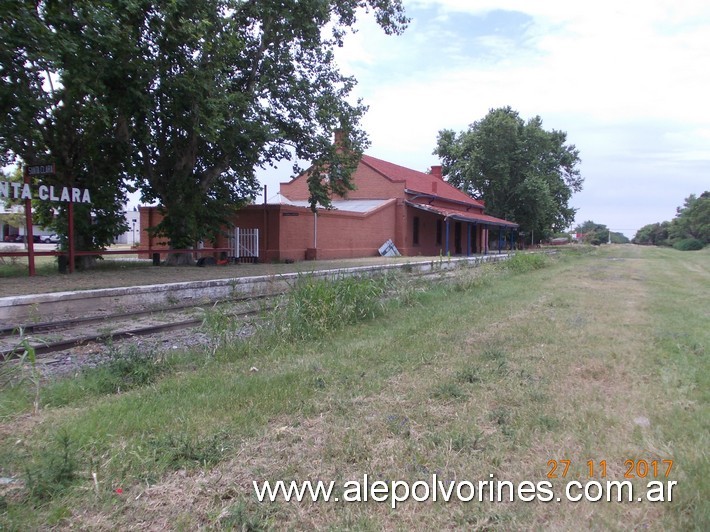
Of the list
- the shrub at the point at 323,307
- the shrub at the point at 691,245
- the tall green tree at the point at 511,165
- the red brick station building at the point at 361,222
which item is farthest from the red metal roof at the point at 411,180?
the shrub at the point at 691,245

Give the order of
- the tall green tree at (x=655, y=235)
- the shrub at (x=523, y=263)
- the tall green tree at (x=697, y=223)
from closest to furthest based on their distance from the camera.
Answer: the shrub at (x=523, y=263)
the tall green tree at (x=697, y=223)
the tall green tree at (x=655, y=235)

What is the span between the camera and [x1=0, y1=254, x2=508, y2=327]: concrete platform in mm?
9695

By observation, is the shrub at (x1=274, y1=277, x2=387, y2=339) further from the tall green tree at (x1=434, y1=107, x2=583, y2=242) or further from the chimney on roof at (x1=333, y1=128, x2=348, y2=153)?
the tall green tree at (x1=434, y1=107, x2=583, y2=242)

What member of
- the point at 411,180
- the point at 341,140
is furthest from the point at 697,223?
the point at 341,140

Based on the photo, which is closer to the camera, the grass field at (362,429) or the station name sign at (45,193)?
the grass field at (362,429)

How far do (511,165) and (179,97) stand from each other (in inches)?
1458

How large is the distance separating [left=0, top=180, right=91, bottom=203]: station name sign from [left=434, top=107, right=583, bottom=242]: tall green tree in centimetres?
3588

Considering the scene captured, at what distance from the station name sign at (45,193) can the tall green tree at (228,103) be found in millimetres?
2846

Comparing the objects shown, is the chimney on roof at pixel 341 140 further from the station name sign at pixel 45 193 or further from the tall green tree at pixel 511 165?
the tall green tree at pixel 511 165

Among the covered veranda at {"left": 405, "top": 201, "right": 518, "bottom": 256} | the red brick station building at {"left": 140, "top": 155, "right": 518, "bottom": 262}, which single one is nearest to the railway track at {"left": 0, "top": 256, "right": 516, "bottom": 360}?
the red brick station building at {"left": 140, "top": 155, "right": 518, "bottom": 262}

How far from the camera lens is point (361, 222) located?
97.0 feet

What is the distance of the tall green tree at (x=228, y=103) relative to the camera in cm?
1420

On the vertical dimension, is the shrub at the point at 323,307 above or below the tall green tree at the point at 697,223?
below

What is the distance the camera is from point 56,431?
3.89m
